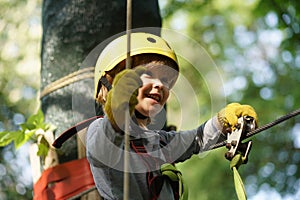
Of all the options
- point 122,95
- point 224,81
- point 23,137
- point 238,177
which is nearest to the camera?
point 122,95

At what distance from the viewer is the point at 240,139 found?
5.11 feet

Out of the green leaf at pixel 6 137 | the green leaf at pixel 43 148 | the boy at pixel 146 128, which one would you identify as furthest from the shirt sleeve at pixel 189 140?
the green leaf at pixel 6 137

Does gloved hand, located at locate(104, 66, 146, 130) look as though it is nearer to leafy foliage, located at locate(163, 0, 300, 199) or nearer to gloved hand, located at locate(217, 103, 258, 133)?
gloved hand, located at locate(217, 103, 258, 133)

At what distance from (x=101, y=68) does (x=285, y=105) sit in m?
3.66

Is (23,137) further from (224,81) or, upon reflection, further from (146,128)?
(224,81)

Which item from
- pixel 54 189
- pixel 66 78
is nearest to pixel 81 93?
pixel 66 78

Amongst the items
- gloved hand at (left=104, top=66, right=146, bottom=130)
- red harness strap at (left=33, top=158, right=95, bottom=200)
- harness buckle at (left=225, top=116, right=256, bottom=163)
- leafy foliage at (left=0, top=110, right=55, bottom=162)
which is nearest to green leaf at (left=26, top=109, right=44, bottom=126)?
leafy foliage at (left=0, top=110, right=55, bottom=162)

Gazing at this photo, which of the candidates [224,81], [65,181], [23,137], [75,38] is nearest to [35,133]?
[23,137]

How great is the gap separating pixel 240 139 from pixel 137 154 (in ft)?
0.81

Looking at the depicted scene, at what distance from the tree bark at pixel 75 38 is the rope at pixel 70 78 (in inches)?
0.5

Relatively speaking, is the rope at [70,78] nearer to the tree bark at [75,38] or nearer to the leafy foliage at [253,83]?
the tree bark at [75,38]

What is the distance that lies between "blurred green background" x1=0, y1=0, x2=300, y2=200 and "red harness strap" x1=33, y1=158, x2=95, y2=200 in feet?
5.94

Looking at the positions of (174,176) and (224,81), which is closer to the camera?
(174,176)

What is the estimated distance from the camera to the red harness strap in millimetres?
2043
